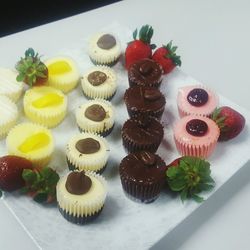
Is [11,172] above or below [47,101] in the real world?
below

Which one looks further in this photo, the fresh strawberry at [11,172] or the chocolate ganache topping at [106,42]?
the chocolate ganache topping at [106,42]

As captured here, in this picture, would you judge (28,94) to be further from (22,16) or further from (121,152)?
(22,16)

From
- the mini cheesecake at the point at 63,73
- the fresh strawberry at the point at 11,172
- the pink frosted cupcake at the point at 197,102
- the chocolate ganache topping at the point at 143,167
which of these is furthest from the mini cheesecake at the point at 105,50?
the fresh strawberry at the point at 11,172

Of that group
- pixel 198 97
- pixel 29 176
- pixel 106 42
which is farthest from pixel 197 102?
pixel 29 176

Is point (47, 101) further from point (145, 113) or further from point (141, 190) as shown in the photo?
point (141, 190)

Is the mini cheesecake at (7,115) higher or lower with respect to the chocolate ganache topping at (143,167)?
lower

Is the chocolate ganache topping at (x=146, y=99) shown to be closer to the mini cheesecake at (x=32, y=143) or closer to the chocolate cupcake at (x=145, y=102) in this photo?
the chocolate cupcake at (x=145, y=102)
